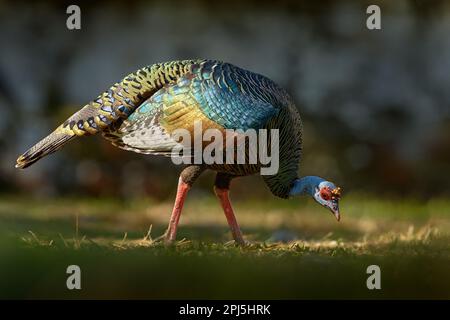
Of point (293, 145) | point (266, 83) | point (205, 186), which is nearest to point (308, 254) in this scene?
point (293, 145)

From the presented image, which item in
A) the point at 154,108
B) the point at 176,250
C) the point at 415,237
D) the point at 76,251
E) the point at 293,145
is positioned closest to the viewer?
the point at 76,251

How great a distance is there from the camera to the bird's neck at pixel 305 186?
4.69 m

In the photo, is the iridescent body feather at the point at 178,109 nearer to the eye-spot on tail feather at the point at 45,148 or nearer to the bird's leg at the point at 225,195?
the eye-spot on tail feather at the point at 45,148

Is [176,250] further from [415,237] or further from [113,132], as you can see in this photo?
[415,237]

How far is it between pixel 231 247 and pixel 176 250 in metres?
0.46

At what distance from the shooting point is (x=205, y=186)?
8.22 metres

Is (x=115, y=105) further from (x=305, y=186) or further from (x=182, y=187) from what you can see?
(x=305, y=186)

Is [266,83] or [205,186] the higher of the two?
[266,83]

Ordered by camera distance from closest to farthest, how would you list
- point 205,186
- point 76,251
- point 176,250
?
point 76,251 < point 176,250 < point 205,186

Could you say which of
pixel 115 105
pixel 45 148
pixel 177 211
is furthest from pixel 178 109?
pixel 45 148

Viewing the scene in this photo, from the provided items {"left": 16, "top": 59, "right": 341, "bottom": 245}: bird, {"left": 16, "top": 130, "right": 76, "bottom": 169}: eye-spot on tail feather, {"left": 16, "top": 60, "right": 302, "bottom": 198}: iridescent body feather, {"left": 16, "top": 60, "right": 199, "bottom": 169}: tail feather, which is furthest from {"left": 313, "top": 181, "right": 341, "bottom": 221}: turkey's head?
{"left": 16, "top": 130, "right": 76, "bottom": 169}: eye-spot on tail feather

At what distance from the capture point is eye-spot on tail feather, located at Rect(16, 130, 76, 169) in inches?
179

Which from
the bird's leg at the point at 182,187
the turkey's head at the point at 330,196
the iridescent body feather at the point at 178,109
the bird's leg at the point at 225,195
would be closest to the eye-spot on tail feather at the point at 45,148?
the iridescent body feather at the point at 178,109

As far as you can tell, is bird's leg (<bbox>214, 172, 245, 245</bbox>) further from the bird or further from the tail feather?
the tail feather
